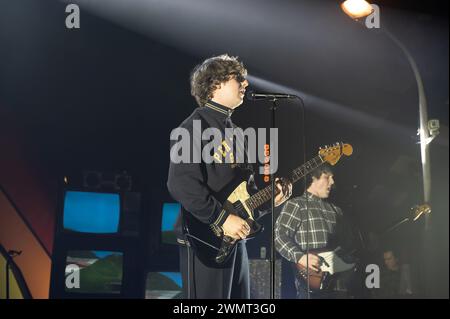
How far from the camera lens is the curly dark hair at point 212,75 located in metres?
4.33

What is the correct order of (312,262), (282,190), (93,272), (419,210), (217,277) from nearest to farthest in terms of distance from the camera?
(217,277) → (93,272) → (282,190) → (312,262) → (419,210)

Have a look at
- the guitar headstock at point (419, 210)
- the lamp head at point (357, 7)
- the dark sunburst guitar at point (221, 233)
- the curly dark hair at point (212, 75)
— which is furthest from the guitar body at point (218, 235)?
the lamp head at point (357, 7)

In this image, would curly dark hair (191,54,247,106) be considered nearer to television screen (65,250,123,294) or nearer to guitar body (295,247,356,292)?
television screen (65,250,123,294)

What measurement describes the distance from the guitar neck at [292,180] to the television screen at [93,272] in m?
1.12

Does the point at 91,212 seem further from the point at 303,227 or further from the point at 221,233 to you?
the point at 303,227

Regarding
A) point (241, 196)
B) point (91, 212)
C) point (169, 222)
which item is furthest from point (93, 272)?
point (241, 196)

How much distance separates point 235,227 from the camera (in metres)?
4.01

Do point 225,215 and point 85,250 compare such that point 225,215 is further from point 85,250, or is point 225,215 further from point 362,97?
point 362,97

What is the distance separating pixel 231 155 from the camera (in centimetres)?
421

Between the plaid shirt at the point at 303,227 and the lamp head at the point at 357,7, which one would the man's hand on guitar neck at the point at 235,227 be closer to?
the plaid shirt at the point at 303,227

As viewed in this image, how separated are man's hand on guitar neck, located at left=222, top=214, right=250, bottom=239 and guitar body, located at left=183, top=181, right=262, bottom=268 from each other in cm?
4

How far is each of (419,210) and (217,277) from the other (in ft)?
6.39

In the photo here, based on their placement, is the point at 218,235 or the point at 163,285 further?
the point at 163,285
